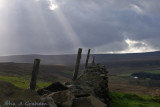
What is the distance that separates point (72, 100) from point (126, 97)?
24443 mm

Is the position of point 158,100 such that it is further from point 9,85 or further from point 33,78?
point 9,85

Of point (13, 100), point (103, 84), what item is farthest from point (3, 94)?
point (103, 84)

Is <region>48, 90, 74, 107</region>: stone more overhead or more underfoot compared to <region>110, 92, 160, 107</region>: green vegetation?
more overhead

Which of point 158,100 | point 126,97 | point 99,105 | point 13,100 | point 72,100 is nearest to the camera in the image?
point 13,100

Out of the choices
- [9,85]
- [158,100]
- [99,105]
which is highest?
[9,85]

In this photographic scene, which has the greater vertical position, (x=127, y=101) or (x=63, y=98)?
(x=63, y=98)

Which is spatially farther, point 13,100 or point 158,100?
point 158,100

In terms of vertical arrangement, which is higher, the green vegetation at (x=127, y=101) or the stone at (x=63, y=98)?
the stone at (x=63, y=98)

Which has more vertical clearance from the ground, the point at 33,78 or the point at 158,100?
the point at 33,78

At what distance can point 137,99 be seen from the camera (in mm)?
36969

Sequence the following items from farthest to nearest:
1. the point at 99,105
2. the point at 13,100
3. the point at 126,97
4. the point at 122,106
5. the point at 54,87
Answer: the point at 126,97, the point at 122,106, the point at 54,87, the point at 99,105, the point at 13,100

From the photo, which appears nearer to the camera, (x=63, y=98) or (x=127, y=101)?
(x=63, y=98)

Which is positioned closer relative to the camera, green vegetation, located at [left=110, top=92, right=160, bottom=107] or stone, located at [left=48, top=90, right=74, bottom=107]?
stone, located at [left=48, top=90, right=74, bottom=107]

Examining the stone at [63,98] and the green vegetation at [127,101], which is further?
the green vegetation at [127,101]
